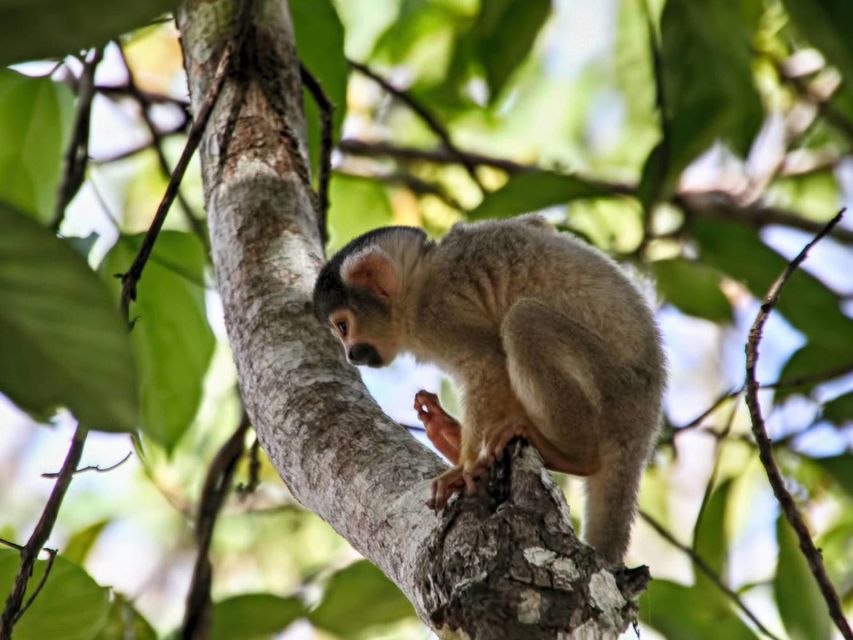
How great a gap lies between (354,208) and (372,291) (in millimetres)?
1106

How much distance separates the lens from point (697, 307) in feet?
13.4

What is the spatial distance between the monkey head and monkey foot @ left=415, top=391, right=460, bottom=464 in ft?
1.03

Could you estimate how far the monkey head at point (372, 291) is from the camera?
346cm

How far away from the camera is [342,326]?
347 centimetres

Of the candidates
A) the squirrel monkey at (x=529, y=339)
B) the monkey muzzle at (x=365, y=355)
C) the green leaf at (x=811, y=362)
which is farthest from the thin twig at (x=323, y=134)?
the green leaf at (x=811, y=362)

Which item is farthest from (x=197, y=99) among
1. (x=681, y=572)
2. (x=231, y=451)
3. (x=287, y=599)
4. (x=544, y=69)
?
(x=681, y=572)

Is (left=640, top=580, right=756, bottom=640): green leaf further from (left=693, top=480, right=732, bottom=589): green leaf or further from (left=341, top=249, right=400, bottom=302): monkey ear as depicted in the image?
(left=341, top=249, right=400, bottom=302): monkey ear

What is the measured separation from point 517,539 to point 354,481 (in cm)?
53

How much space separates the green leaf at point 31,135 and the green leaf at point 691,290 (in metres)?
2.28

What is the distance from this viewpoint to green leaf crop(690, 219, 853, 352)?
3.87 meters

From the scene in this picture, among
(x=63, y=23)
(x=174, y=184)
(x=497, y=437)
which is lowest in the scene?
(x=63, y=23)

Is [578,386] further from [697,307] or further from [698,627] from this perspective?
[697,307]

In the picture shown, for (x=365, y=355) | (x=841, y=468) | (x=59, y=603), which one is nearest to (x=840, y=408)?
(x=841, y=468)

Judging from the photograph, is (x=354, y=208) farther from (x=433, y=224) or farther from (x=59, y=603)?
(x=59, y=603)
